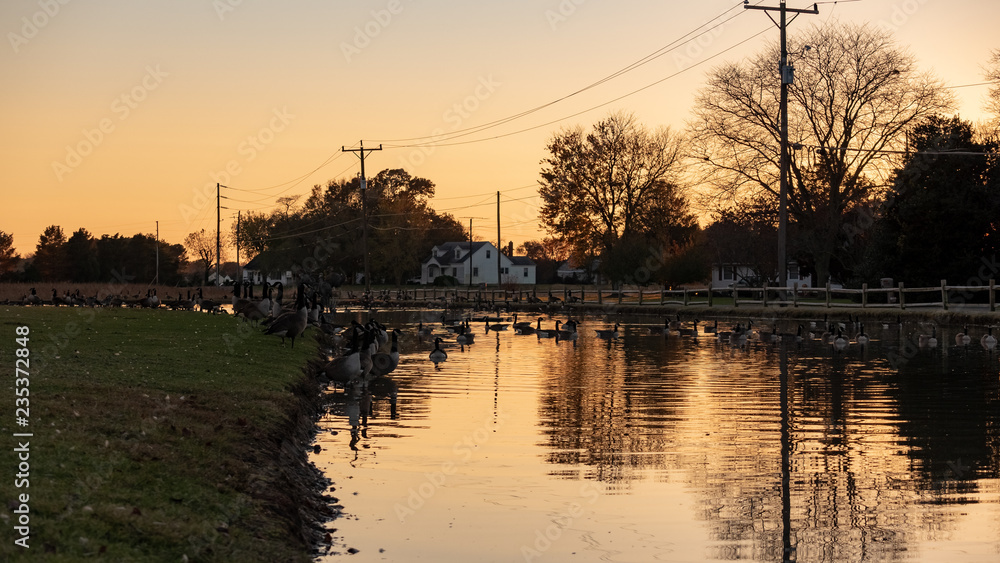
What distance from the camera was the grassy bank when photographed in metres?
6.97

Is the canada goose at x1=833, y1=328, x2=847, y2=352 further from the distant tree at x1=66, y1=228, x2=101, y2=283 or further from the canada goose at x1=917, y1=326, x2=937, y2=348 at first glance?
the distant tree at x1=66, y1=228, x2=101, y2=283

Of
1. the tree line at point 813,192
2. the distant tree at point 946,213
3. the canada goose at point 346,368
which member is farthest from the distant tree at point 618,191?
the canada goose at point 346,368

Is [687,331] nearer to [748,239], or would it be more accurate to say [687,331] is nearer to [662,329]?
[662,329]

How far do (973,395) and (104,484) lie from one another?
1700 centimetres

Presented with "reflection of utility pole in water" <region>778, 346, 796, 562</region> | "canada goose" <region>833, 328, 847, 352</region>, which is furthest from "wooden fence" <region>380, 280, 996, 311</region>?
"reflection of utility pole in water" <region>778, 346, 796, 562</region>

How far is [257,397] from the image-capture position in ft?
46.7

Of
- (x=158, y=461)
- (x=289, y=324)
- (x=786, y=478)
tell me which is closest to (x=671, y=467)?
(x=786, y=478)

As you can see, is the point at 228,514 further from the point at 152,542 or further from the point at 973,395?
the point at 973,395

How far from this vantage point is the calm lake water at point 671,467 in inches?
361

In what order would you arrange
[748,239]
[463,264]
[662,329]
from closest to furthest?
[662,329] < [748,239] < [463,264]

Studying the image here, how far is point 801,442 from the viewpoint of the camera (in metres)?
14.1

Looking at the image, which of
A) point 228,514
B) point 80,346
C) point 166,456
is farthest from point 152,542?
point 80,346

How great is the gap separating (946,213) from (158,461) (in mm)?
46747

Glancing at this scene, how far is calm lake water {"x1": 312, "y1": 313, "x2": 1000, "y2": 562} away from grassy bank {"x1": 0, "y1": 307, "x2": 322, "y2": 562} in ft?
2.80
